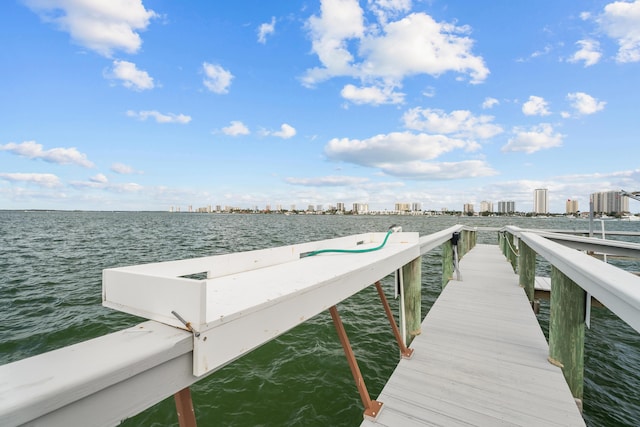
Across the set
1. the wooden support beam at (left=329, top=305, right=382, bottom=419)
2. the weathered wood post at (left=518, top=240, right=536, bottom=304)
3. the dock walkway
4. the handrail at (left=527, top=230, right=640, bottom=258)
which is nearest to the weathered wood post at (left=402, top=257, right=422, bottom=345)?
the dock walkway

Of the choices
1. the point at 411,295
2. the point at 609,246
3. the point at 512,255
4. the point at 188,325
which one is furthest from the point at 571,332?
the point at 512,255

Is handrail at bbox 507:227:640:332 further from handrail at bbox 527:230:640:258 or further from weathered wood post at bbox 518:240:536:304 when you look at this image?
weathered wood post at bbox 518:240:536:304

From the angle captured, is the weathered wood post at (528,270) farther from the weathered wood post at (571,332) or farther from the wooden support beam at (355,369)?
the wooden support beam at (355,369)

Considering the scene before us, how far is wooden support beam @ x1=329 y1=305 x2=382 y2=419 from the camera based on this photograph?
2.64 m

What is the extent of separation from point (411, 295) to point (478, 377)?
4.49 ft

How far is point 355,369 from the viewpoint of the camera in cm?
272

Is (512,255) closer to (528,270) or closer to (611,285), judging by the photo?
(528,270)

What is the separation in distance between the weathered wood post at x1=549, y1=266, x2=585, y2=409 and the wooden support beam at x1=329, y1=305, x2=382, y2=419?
260cm

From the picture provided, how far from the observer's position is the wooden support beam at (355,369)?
2.64 metres

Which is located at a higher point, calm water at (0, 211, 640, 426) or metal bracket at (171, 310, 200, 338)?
metal bracket at (171, 310, 200, 338)

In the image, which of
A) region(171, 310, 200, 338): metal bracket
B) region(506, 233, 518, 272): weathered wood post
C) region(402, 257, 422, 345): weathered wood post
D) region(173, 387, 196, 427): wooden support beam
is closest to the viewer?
region(171, 310, 200, 338): metal bracket

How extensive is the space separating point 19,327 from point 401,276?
9430 millimetres

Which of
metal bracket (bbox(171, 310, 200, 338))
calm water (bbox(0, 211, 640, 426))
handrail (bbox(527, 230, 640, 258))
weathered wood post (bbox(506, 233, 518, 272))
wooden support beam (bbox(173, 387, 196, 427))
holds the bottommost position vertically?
calm water (bbox(0, 211, 640, 426))

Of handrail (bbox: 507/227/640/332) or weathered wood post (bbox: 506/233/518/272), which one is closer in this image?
handrail (bbox: 507/227/640/332)
